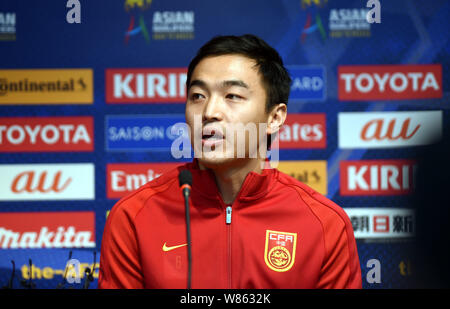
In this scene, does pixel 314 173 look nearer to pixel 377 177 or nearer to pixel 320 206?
pixel 377 177

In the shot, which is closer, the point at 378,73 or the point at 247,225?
the point at 247,225

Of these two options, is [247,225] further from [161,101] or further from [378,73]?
[378,73]

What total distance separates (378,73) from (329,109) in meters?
0.29

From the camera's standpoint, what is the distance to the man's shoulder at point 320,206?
1.13 meters

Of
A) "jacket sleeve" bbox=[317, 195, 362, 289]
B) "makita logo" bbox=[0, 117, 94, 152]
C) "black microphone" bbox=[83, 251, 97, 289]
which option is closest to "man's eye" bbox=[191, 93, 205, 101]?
"jacket sleeve" bbox=[317, 195, 362, 289]

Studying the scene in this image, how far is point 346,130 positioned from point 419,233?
0.60m

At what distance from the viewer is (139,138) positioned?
219cm

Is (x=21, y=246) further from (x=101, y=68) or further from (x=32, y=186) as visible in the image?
(x=101, y=68)

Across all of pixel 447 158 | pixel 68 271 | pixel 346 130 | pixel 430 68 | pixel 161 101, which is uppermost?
pixel 430 68

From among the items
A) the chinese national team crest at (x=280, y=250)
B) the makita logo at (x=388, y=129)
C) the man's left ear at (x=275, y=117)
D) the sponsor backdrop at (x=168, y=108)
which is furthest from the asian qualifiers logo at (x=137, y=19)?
the chinese national team crest at (x=280, y=250)

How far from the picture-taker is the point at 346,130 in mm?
2176

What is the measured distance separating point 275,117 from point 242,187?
0.78 feet

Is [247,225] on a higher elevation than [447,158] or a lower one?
lower

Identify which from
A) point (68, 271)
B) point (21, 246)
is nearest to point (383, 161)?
point (68, 271)
